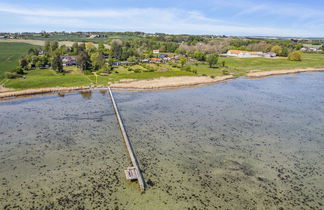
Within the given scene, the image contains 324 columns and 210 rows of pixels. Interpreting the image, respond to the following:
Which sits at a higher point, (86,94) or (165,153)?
(86,94)

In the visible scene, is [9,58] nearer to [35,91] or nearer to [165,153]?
[35,91]

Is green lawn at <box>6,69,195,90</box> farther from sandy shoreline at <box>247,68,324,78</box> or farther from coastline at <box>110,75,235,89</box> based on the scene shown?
sandy shoreline at <box>247,68,324,78</box>

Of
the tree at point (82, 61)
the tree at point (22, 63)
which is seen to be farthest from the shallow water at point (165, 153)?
the tree at point (22, 63)

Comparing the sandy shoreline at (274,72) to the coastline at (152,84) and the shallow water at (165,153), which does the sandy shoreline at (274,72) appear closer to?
the coastline at (152,84)

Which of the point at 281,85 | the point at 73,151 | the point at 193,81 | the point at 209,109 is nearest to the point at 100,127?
the point at 73,151

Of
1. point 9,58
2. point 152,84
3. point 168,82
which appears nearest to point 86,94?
point 152,84

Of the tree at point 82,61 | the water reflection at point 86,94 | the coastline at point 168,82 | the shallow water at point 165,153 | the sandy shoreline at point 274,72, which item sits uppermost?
the tree at point 82,61

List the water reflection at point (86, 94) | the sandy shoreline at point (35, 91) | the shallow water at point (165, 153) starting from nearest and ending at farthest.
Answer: the shallow water at point (165, 153)
the sandy shoreline at point (35, 91)
the water reflection at point (86, 94)

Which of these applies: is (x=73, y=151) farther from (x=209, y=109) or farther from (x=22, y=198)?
(x=209, y=109)

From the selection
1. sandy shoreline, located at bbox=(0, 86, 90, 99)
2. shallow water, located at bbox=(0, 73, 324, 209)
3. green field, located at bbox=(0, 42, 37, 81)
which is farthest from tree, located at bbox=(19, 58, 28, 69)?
shallow water, located at bbox=(0, 73, 324, 209)

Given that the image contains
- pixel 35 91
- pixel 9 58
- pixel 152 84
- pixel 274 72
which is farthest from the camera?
pixel 9 58
